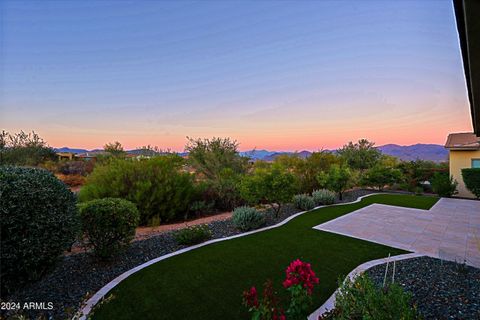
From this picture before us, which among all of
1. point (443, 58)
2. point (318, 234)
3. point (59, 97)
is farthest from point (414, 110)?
point (59, 97)

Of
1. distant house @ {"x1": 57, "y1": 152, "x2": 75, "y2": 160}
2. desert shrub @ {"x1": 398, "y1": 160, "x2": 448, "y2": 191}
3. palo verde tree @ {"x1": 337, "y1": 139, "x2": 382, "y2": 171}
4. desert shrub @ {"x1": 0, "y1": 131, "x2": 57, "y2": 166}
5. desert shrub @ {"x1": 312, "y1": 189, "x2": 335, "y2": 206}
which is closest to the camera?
desert shrub @ {"x1": 312, "y1": 189, "x2": 335, "y2": 206}

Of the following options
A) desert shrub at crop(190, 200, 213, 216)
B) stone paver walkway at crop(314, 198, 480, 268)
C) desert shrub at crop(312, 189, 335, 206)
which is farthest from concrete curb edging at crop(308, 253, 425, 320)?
desert shrub at crop(190, 200, 213, 216)

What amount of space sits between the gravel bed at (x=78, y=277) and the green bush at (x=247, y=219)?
88cm

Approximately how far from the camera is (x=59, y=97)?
9.32m

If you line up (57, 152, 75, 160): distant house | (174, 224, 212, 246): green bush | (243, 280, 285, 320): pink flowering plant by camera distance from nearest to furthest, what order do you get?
1. (243, 280, 285, 320): pink flowering plant
2. (174, 224, 212, 246): green bush
3. (57, 152, 75, 160): distant house

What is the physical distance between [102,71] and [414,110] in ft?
56.8

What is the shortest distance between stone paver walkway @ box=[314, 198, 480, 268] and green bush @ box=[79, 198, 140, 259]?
5.11 meters

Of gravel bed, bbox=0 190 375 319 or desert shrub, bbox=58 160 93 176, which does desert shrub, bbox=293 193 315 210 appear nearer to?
gravel bed, bbox=0 190 375 319

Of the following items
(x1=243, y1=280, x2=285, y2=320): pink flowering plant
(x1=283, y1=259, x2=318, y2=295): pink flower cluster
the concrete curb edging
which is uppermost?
(x1=283, y1=259, x2=318, y2=295): pink flower cluster

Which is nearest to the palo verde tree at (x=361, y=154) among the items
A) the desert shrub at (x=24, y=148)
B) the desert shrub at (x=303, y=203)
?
the desert shrub at (x=303, y=203)

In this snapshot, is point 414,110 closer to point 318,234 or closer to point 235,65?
point 235,65

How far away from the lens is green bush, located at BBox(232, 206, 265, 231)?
628 centimetres

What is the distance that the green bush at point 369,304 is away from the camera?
5.81 feet

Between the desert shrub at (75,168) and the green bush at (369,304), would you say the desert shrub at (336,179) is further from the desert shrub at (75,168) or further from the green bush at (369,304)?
the desert shrub at (75,168)
